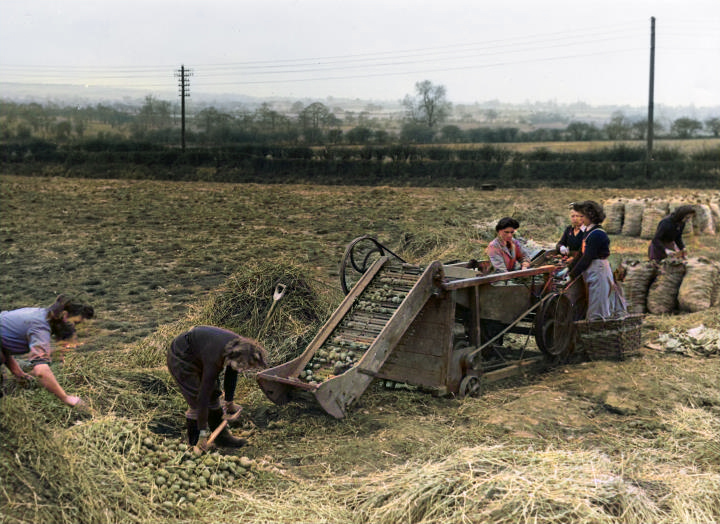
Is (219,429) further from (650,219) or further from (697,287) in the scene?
(650,219)

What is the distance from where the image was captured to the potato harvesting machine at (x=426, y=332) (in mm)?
6396

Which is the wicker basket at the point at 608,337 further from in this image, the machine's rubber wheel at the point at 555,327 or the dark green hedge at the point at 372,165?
the dark green hedge at the point at 372,165

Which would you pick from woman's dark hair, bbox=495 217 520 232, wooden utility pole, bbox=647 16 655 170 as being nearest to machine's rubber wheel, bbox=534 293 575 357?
woman's dark hair, bbox=495 217 520 232

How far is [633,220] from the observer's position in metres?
17.8

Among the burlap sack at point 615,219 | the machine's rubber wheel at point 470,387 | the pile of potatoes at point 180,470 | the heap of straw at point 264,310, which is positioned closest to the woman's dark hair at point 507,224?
the machine's rubber wheel at point 470,387

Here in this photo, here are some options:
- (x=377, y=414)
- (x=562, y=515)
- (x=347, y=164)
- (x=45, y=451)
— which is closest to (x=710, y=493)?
(x=562, y=515)

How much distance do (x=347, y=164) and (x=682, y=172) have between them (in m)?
14.4

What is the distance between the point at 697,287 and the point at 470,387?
484cm

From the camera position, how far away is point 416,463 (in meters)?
5.25

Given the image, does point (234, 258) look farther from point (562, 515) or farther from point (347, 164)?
point (347, 164)

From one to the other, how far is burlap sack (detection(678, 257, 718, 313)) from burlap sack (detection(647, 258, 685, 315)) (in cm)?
9

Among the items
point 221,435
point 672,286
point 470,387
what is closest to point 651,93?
point 672,286

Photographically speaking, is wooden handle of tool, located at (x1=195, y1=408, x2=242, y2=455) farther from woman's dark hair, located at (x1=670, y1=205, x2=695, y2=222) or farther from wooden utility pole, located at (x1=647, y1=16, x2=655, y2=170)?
wooden utility pole, located at (x1=647, y1=16, x2=655, y2=170)

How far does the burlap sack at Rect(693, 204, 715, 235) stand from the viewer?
17547 millimetres
